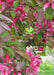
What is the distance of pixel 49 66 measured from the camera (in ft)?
13.3

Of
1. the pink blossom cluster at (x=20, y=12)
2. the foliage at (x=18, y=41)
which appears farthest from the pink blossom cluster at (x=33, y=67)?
the pink blossom cluster at (x=20, y=12)

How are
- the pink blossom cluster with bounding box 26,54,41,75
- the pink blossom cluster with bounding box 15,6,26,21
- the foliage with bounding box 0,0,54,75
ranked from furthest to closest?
the pink blossom cluster with bounding box 15,6,26,21 < the pink blossom cluster with bounding box 26,54,41,75 < the foliage with bounding box 0,0,54,75

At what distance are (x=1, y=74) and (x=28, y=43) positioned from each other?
2.11 feet


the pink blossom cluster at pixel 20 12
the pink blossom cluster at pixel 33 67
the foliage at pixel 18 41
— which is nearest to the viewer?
the foliage at pixel 18 41

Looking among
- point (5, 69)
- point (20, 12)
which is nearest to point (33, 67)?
point (5, 69)

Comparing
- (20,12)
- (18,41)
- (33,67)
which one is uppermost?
(20,12)

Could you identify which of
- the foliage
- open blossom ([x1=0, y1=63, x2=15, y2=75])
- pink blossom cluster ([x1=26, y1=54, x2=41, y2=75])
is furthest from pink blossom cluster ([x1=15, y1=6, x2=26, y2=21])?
open blossom ([x1=0, y1=63, x2=15, y2=75])

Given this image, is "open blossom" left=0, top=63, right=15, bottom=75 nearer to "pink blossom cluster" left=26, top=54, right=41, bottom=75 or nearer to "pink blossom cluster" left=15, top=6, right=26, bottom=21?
"pink blossom cluster" left=26, top=54, right=41, bottom=75

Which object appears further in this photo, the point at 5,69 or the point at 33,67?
the point at 33,67

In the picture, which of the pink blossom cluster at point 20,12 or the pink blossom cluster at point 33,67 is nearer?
the pink blossom cluster at point 33,67

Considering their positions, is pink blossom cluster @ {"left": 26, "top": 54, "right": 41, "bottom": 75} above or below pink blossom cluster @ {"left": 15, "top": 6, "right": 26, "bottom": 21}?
below

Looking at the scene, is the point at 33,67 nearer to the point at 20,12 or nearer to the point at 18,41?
the point at 18,41

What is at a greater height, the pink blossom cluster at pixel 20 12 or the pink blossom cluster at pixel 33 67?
the pink blossom cluster at pixel 20 12

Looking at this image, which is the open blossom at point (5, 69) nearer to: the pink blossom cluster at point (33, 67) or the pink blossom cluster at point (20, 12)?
the pink blossom cluster at point (33, 67)
